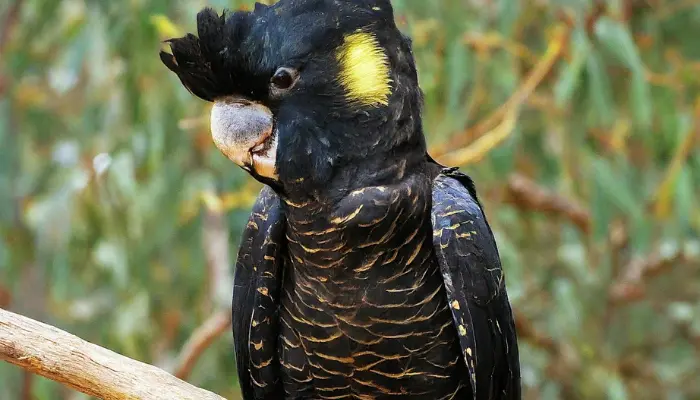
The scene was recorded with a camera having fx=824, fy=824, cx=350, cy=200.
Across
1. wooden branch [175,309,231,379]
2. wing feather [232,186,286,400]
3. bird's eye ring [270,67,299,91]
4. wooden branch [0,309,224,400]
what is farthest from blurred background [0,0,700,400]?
wooden branch [0,309,224,400]

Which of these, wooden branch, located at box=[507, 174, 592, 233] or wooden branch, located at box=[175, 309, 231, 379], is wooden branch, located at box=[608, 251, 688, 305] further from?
wooden branch, located at box=[175, 309, 231, 379]

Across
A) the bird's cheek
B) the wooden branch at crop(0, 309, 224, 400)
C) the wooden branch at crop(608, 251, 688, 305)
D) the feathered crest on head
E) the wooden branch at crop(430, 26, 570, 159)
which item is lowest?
the wooden branch at crop(608, 251, 688, 305)

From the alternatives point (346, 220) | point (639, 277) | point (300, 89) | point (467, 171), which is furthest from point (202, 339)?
point (639, 277)

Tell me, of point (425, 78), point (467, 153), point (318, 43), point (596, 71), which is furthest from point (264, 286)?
point (596, 71)

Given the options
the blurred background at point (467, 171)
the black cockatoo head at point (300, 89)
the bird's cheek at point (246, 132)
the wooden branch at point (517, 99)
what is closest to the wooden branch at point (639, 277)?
the blurred background at point (467, 171)

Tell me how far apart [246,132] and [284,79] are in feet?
0.34

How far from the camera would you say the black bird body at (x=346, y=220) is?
1.31 metres

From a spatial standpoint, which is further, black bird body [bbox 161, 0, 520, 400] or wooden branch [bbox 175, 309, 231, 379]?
wooden branch [bbox 175, 309, 231, 379]

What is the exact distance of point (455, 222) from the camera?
4.71ft

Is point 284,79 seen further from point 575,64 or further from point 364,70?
point 575,64

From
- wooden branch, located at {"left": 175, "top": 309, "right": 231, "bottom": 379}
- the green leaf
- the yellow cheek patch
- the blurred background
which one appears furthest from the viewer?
wooden branch, located at {"left": 175, "top": 309, "right": 231, "bottom": 379}

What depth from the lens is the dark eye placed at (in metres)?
1.29

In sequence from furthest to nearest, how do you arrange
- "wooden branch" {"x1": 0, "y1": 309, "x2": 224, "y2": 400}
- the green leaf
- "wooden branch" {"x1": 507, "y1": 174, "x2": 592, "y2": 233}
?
"wooden branch" {"x1": 507, "y1": 174, "x2": 592, "y2": 233}
the green leaf
"wooden branch" {"x1": 0, "y1": 309, "x2": 224, "y2": 400}

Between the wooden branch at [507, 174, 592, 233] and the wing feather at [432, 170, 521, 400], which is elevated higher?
the wing feather at [432, 170, 521, 400]
